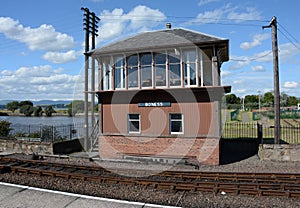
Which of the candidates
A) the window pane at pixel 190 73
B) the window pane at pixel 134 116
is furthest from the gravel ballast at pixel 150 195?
the window pane at pixel 190 73

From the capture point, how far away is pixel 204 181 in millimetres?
10109

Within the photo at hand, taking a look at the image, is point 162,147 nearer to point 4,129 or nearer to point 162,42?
point 162,42

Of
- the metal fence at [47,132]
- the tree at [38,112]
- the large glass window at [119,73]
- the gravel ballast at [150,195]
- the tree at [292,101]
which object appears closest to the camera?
the gravel ballast at [150,195]

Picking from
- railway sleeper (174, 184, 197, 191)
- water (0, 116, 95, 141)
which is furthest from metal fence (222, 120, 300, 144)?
water (0, 116, 95, 141)

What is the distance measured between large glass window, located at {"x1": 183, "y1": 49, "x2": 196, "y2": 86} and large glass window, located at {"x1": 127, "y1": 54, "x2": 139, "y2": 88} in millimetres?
3103

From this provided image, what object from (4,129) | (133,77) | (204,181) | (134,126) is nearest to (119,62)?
(133,77)

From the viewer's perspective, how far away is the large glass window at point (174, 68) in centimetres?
1527

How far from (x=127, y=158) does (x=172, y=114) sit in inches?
157

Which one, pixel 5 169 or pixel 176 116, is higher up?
pixel 176 116

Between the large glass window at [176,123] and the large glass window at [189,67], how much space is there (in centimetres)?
203

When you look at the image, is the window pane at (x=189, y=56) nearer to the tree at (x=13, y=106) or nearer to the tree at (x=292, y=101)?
the tree at (x=13, y=106)

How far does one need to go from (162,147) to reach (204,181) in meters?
5.33

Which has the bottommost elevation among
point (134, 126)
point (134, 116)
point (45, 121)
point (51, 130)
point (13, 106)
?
point (45, 121)

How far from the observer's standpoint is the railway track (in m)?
8.70
